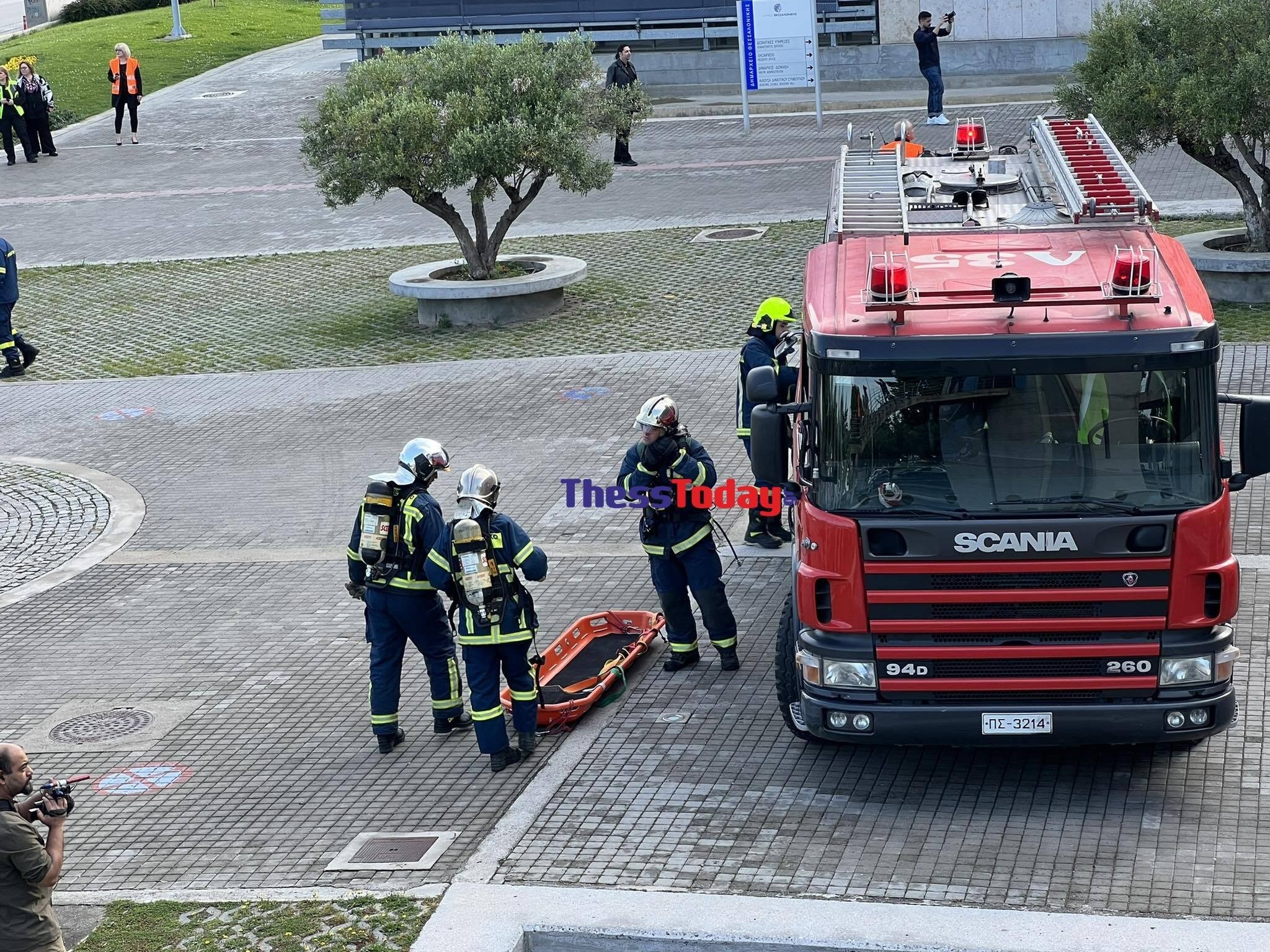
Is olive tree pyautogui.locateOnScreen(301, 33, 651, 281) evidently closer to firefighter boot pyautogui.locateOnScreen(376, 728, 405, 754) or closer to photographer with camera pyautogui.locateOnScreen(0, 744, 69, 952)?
firefighter boot pyautogui.locateOnScreen(376, 728, 405, 754)

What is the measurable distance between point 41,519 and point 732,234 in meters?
10.2

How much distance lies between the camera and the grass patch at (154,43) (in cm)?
3544

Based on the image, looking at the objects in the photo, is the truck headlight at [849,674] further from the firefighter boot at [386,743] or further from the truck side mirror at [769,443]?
the firefighter boot at [386,743]

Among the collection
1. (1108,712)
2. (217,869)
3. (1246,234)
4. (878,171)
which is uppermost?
(878,171)

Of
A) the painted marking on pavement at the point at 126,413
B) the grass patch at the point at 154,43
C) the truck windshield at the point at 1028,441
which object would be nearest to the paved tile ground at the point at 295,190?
the grass patch at the point at 154,43

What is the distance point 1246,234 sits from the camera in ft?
55.4

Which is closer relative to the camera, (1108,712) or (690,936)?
(690,936)

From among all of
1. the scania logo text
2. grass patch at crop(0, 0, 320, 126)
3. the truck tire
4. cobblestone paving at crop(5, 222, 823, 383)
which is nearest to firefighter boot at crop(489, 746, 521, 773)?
the truck tire

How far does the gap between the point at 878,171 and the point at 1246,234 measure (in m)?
8.16

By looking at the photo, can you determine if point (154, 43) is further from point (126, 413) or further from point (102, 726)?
point (102, 726)

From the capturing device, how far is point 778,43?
2544 centimetres

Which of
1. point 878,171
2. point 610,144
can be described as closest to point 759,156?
point 610,144

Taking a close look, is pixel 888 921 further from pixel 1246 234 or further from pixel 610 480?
pixel 1246 234

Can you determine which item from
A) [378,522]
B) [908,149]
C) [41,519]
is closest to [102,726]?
[378,522]
